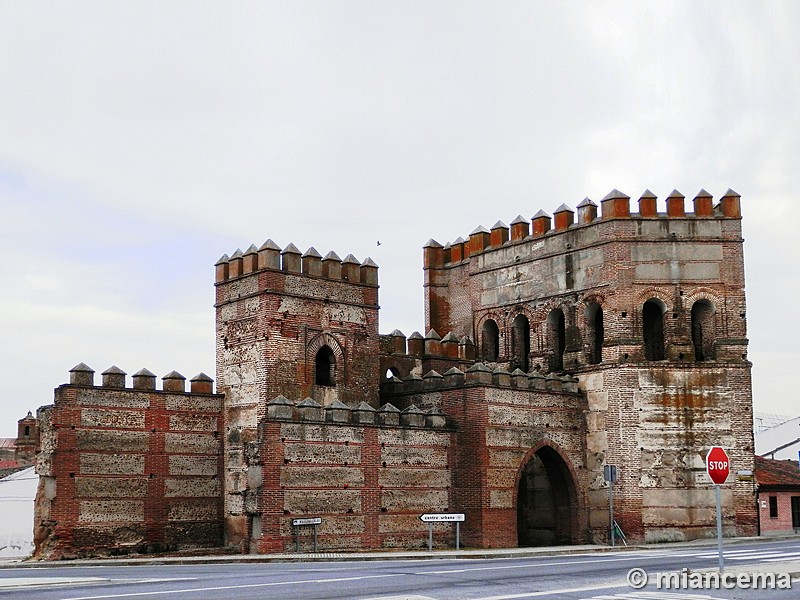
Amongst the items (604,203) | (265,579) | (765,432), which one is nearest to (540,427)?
(604,203)

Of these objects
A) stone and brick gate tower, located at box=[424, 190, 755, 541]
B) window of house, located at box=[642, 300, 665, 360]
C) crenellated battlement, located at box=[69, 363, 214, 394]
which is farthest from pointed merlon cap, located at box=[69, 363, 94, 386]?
window of house, located at box=[642, 300, 665, 360]

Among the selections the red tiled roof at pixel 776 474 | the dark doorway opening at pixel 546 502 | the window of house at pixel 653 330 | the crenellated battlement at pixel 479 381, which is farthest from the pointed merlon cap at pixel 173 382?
the red tiled roof at pixel 776 474

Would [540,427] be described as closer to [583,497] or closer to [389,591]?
[583,497]

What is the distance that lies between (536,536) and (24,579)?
2041 centimetres

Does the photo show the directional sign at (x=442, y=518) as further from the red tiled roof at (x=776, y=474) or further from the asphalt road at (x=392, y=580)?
the red tiled roof at (x=776, y=474)

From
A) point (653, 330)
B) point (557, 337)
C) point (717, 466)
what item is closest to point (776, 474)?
point (653, 330)

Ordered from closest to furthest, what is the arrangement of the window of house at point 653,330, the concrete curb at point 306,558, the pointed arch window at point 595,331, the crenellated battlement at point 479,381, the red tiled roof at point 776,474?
the concrete curb at point 306,558 → the crenellated battlement at point 479,381 → the pointed arch window at point 595,331 → the window of house at point 653,330 → the red tiled roof at point 776,474

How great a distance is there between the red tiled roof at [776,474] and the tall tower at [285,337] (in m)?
15.5

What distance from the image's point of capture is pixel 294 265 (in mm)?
33594

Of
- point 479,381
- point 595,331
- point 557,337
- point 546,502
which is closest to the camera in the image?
point 479,381

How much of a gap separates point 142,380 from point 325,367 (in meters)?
5.91

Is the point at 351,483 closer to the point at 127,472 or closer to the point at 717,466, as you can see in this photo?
the point at 127,472

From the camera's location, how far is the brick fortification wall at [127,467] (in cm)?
2989

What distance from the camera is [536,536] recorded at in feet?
121
